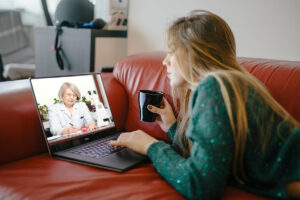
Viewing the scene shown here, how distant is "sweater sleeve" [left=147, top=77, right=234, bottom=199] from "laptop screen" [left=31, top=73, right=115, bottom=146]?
49cm

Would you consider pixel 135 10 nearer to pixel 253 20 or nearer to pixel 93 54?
pixel 93 54

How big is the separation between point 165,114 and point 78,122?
34 cm

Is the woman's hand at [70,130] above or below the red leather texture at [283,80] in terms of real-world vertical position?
below

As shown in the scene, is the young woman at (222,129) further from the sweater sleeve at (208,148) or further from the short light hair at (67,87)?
the short light hair at (67,87)

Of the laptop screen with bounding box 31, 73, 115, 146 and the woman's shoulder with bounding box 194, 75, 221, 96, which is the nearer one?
the woman's shoulder with bounding box 194, 75, 221, 96

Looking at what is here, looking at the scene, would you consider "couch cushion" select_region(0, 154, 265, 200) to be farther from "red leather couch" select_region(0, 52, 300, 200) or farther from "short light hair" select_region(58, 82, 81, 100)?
"short light hair" select_region(58, 82, 81, 100)

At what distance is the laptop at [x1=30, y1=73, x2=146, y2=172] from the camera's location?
3.34 feet

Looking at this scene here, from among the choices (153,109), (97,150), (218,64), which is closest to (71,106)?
(97,150)

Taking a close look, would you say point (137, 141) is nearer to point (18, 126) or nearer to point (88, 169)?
point (88, 169)

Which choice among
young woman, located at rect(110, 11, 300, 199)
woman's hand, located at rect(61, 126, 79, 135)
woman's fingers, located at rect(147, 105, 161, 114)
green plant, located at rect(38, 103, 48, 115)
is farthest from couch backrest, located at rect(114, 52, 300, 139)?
green plant, located at rect(38, 103, 48, 115)

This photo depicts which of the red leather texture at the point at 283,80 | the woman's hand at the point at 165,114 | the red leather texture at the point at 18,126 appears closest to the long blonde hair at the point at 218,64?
the red leather texture at the point at 283,80

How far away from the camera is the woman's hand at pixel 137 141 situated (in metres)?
0.96

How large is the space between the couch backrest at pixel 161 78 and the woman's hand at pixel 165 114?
0.19 feet

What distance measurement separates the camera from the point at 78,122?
1.14 metres
